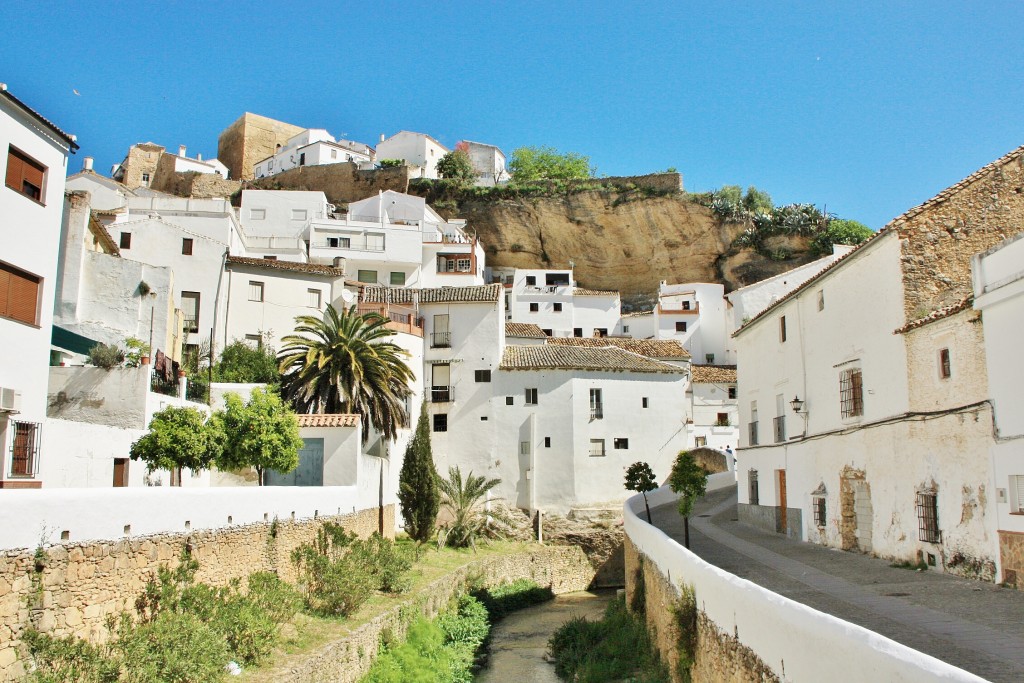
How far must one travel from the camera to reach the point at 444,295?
36.1 meters

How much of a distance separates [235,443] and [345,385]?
8.54 m

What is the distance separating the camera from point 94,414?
19094 mm

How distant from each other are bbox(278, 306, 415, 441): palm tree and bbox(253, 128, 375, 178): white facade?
40582mm

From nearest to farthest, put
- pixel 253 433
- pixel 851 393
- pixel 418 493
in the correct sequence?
pixel 253 433, pixel 851 393, pixel 418 493

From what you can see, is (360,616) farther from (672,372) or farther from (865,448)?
(672,372)

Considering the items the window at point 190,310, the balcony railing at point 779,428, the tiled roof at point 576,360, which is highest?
the window at point 190,310

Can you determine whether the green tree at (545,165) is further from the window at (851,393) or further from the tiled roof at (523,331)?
the window at (851,393)

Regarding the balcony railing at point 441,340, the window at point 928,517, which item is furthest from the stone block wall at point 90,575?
the balcony railing at point 441,340

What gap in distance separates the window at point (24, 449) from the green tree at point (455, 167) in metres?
50.6

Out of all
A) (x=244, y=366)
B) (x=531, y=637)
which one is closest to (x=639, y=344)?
(x=244, y=366)

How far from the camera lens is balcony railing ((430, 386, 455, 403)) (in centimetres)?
3550

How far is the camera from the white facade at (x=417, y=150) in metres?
69.2

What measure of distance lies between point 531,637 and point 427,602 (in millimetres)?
5168

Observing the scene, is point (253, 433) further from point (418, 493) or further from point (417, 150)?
point (417, 150)
